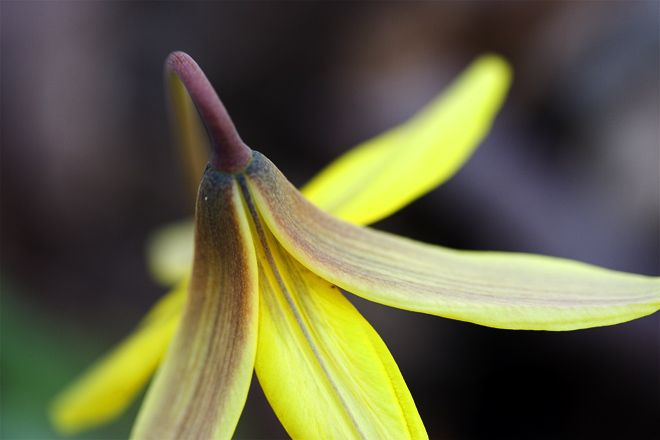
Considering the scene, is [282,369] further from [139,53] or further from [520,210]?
[139,53]

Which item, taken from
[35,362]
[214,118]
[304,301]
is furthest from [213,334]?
[35,362]

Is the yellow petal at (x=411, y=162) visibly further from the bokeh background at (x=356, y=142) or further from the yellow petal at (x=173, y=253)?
the bokeh background at (x=356, y=142)

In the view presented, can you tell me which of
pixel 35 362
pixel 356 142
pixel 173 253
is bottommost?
pixel 35 362

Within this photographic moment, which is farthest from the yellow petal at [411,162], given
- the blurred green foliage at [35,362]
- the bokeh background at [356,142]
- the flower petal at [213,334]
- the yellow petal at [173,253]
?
the blurred green foliage at [35,362]

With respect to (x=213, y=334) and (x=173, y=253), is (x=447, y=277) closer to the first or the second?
(x=213, y=334)

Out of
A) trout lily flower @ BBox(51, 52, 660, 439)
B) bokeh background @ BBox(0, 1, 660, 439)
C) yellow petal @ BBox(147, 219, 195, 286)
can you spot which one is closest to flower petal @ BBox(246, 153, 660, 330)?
trout lily flower @ BBox(51, 52, 660, 439)

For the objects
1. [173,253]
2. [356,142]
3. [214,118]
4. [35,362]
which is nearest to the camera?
[214,118]
